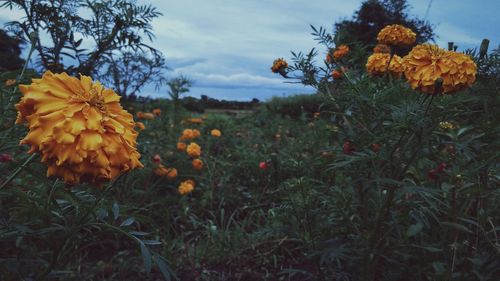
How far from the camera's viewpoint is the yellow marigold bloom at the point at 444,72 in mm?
1396

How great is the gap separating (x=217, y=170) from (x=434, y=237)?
2.07m

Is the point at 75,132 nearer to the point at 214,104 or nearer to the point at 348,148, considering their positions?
the point at 348,148

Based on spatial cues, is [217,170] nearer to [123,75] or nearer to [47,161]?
[123,75]

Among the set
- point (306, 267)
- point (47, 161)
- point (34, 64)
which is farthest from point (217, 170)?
point (47, 161)

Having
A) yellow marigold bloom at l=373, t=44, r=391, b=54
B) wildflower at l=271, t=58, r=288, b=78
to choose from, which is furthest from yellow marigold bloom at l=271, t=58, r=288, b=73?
yellow marigold bloom at l=373, t=44, r=391, b=54

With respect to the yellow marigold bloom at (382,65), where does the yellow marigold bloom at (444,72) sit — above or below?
below

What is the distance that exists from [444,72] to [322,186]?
0.84 meters

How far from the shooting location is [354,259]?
5.83 ft

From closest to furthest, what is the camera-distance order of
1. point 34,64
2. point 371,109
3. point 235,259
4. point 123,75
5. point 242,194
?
point 371,109 < point 34,64 < point 235,259 < point 123,75 < point 242,194

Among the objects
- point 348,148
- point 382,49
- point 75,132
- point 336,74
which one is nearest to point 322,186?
point 348,148

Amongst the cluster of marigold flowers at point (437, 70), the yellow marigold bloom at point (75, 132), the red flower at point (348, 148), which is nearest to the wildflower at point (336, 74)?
the red flower at point (348, 148)

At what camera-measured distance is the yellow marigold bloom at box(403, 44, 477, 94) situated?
1396 millimetres

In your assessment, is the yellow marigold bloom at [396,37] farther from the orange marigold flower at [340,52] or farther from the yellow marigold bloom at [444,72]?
the yellow marigold bloom at [444,72]

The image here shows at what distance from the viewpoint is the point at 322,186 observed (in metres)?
2.09
